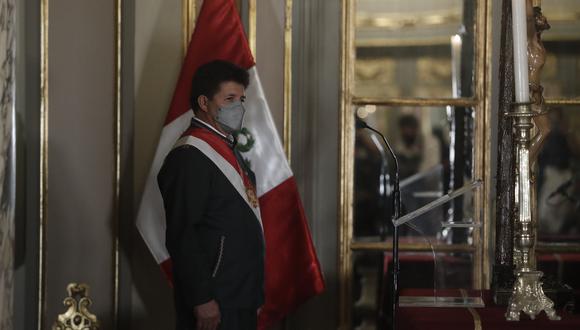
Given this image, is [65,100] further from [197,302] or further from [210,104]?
[197,302]

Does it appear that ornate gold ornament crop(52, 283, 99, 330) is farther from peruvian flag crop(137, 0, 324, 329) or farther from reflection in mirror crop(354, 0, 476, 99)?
reflection in mirror crop(354, 0, 476, 99)

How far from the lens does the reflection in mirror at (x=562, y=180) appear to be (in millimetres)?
3863

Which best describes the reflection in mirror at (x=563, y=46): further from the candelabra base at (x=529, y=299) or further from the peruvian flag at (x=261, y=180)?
the candelabra base at (x=529, y=299)

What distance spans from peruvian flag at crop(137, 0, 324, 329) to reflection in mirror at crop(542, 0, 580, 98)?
1.20 metres

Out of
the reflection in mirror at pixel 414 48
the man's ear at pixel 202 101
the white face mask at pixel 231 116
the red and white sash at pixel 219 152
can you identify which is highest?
the reflection in mirror at pixel 414 48

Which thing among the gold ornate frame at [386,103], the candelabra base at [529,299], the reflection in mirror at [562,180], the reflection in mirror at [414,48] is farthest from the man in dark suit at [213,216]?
the reflection in mirror at [562,180]

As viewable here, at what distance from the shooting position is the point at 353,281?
3.87 metres

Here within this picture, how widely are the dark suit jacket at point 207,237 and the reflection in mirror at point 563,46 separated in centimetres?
154

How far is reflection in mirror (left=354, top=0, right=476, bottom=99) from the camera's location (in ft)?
12.7

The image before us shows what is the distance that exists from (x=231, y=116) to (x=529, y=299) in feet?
4.09

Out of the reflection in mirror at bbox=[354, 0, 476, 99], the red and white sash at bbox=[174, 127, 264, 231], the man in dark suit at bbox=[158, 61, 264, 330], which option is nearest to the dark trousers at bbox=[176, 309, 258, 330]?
the man in dark suit at bbox=[158, 61, 264, 330]

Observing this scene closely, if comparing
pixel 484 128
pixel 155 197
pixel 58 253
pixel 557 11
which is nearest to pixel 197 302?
pixel 155 197

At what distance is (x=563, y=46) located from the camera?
3859 mm

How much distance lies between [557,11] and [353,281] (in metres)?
1.40
